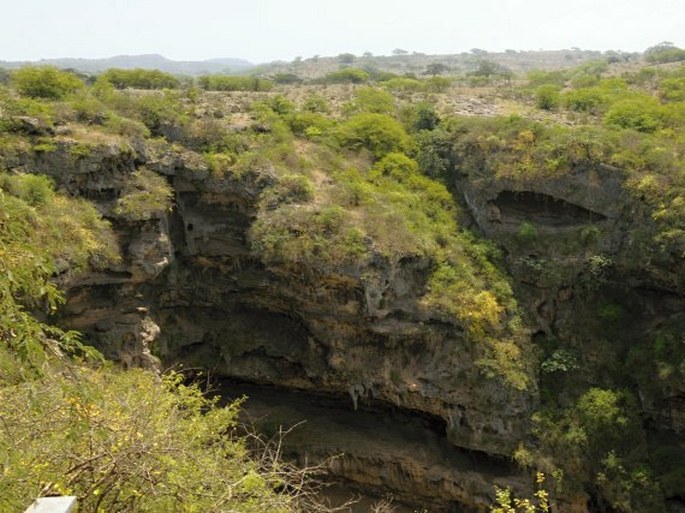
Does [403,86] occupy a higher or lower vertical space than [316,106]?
higher

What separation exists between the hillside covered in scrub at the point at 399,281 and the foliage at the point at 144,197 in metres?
0.10

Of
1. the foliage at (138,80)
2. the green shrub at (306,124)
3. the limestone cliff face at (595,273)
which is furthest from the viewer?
the foliage at (138,80)

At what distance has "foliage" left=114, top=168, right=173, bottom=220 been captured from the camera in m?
19.3

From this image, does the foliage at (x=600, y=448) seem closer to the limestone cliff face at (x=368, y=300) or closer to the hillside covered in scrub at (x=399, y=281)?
the hillside covered in scrub at (x=399, y=281)

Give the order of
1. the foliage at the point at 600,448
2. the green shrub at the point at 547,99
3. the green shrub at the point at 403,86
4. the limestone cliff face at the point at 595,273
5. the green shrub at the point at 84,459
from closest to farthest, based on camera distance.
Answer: the green shrub at the point at 84,459 → the foliage at the point at 600,448 → the limestone cliff face at the point at 595,273 → the green shrub at the point at 547,99 → the green shrub at the point at 403,86

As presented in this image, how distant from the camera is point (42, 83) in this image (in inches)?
955

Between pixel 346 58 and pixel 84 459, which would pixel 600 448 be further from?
pixel 346 58

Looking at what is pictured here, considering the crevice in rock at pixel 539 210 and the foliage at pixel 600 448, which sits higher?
the crevice in rock at pixel 539 210

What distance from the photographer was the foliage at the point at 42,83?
78.9 feet

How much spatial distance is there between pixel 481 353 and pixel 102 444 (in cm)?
1546

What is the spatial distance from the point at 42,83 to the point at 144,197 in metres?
8.85

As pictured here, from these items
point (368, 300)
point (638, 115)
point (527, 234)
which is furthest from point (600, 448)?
point (638, 115)

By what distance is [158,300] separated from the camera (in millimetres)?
21766

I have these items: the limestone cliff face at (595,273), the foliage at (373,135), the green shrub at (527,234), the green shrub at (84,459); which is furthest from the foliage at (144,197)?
the green shrub at (84,459)
